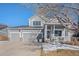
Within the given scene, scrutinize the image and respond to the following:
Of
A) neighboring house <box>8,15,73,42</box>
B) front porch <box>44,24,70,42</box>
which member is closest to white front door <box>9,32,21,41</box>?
neighboring house <box>8,15,73,42</box>

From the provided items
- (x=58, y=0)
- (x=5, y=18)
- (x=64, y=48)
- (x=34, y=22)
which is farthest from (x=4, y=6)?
(x=64, y=48)

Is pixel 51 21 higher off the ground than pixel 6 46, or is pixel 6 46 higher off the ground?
pixel 51 21

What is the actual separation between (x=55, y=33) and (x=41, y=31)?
139 mm

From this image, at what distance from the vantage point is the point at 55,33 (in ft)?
9.58

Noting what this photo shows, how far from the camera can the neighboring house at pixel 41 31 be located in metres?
2.91

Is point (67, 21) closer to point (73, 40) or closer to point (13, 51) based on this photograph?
point (73, 40)

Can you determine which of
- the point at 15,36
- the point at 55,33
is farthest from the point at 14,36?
the point at 55,33

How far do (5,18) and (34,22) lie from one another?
0.94 feet

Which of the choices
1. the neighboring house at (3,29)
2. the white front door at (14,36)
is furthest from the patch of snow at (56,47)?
the neighboring house at (3,29)

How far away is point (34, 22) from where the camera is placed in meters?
2.90

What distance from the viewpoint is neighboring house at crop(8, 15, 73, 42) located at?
291 cm

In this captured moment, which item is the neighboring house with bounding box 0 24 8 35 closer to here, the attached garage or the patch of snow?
the attached garage

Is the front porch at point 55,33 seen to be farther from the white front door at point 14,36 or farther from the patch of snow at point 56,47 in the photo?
the white front door at point 14,36

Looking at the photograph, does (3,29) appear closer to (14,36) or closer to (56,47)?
(14,36)
